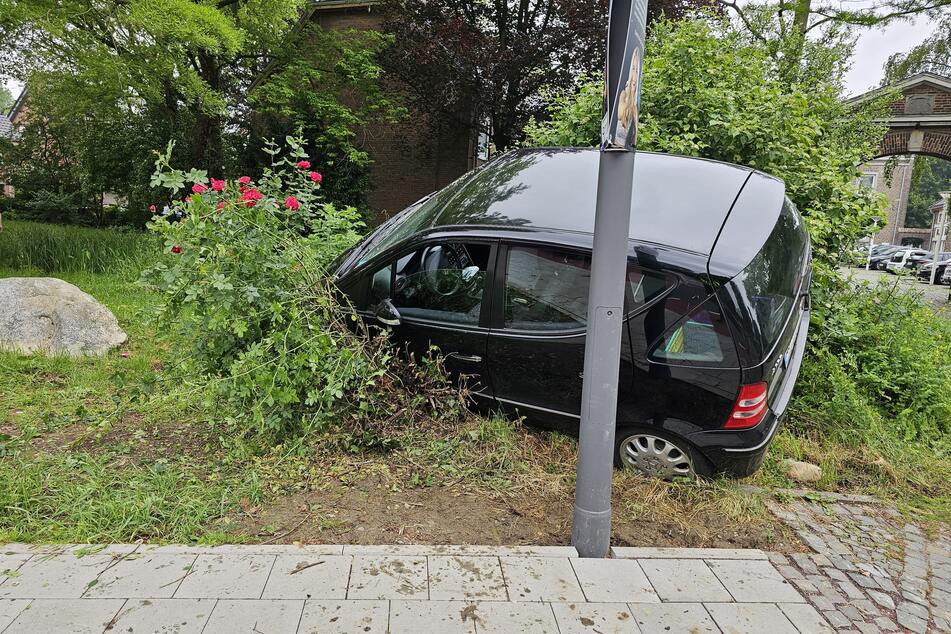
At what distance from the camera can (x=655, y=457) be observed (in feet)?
11.2

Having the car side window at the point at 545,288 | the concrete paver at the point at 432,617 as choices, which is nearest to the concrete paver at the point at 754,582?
the concrete paver at the point at 432,617

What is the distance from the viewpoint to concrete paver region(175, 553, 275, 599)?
2.35 m

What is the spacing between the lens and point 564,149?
450cm

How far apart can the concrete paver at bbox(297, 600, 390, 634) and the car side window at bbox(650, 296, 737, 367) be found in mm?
1921

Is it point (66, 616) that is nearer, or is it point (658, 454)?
point (66, 616)

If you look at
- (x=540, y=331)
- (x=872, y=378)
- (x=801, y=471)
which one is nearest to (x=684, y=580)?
(x=540, y=331)

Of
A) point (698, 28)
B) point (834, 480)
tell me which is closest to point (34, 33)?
point (698, 28)

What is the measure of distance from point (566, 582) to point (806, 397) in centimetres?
291

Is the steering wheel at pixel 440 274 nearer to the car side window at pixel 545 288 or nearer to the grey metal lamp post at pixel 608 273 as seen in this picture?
the car side window at pixel 545 288

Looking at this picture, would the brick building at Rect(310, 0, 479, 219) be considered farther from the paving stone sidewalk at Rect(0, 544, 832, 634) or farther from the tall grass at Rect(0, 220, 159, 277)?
the paving stone sidewalk at Rect(0, 544, 832, 634)

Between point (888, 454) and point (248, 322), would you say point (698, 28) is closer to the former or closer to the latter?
point (888, 454)

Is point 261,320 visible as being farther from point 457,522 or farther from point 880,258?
point 880,258

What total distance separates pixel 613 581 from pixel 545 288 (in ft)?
5.58

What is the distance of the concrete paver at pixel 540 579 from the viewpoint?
240 centimetres
